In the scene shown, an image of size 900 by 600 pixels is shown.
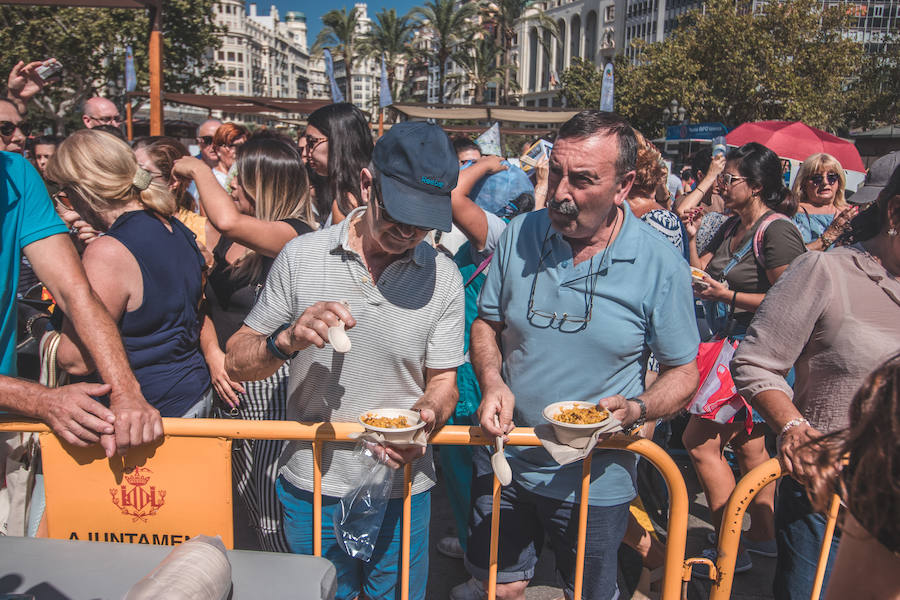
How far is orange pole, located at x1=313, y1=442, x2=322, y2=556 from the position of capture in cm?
207

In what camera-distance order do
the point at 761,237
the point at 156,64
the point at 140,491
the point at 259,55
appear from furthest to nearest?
1. the point at 259,55
2. the point at 156,64
3. the point at 761,237
4. the point at 140,491

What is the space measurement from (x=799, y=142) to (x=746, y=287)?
7.11m

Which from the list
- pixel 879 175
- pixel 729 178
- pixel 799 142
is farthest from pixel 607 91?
pixel 879 175

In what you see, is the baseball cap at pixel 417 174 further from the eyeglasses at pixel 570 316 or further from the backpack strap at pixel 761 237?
the backpack strap at pixel 761 237

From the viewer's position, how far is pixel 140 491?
2.00 meters

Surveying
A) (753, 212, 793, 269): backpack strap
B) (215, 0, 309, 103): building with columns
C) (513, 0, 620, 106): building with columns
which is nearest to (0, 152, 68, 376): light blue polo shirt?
(753, 212, 793, 269): backpack strap

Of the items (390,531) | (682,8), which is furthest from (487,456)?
(682,8)

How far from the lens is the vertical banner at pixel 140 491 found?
6.47 ft

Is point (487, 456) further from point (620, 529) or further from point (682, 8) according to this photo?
point (682, 8)

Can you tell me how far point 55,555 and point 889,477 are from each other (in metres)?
1.96

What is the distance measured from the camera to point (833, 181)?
17.2 feet

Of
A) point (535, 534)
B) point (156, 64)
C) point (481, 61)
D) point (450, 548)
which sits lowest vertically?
point (450, 548)

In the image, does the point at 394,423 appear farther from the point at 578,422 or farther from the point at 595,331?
the point at 595,331

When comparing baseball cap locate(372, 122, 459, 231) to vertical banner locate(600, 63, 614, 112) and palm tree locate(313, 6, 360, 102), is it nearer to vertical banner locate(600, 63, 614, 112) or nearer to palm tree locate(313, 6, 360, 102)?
vertical banner locate(600, 63, 614, 112)
